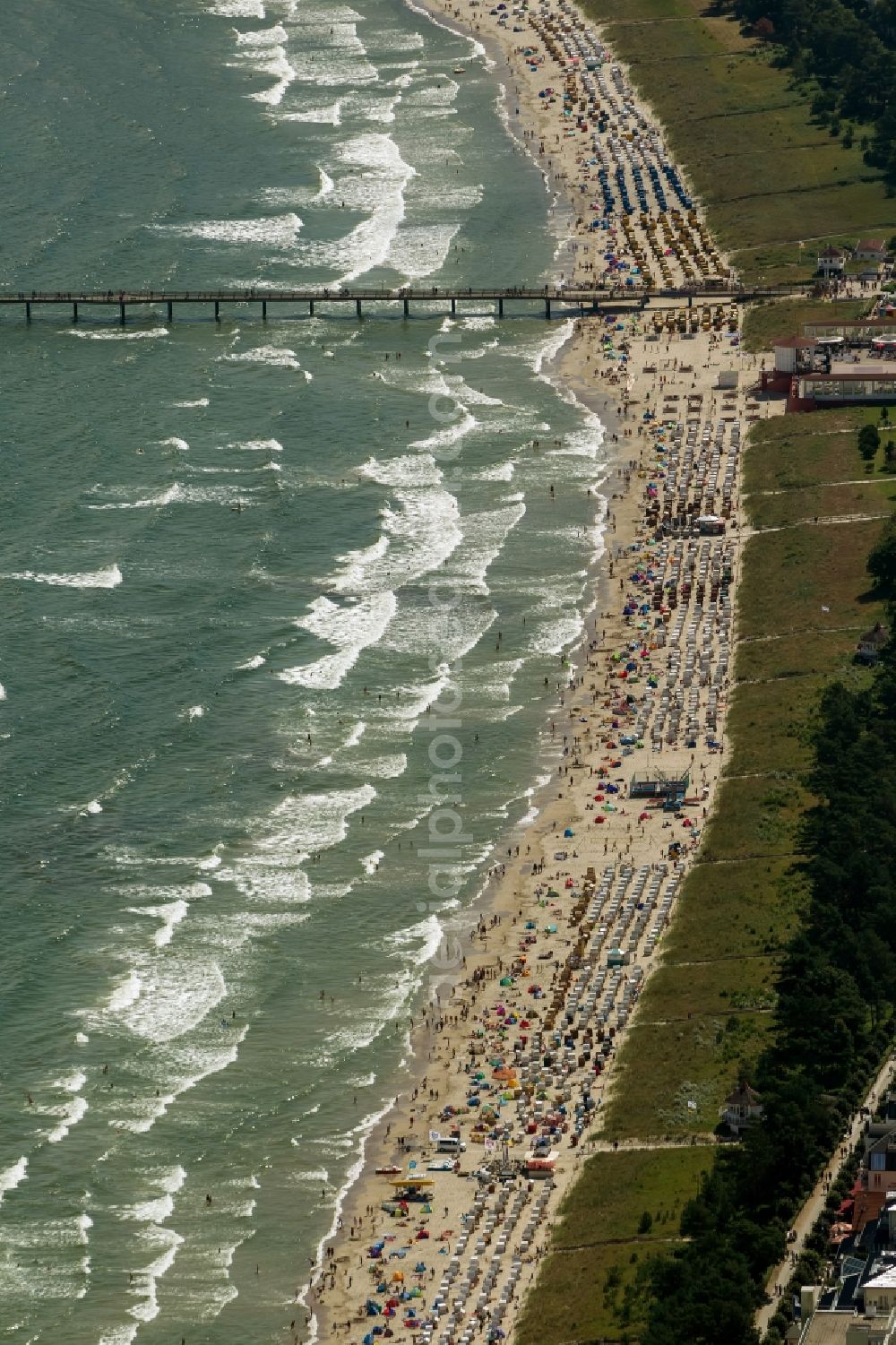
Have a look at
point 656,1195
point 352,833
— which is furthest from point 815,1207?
point 352,833

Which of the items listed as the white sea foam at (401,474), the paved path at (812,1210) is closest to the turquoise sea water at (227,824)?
the white sea foam at (401,474)

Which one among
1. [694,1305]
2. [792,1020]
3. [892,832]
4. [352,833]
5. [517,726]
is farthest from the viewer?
[517,726]

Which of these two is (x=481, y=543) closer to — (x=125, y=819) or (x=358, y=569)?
(x=358, y=569)

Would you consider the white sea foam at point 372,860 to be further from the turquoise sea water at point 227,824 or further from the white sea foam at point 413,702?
the white sea foam at point 413,702

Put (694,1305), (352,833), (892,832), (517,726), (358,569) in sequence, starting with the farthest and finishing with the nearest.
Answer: (358,569) → (517,726) → (352,833) → (892,832) → (694,1305)

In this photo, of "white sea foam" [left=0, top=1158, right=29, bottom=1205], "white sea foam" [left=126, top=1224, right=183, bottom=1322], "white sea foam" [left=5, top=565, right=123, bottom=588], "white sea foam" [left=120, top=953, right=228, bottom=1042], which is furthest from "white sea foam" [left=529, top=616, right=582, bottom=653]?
"white sea foam" [left=126, top=1224, right=183, bottom=1322]

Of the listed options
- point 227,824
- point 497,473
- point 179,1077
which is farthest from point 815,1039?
point 497,473
